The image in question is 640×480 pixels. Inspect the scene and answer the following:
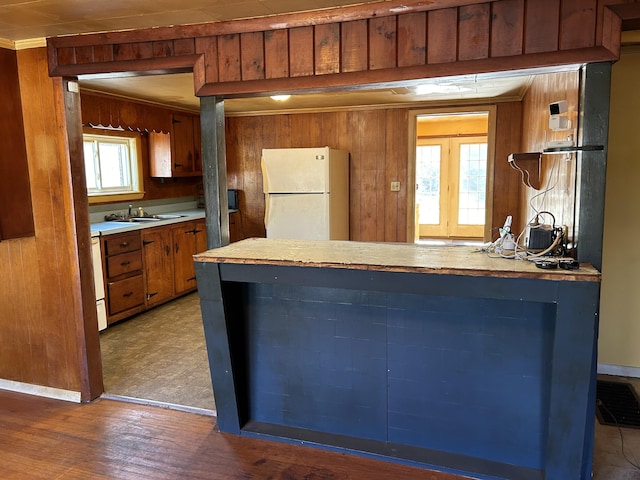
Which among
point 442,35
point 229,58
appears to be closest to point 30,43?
point 229,58

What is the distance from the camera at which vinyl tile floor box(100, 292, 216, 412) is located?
2.85 meters

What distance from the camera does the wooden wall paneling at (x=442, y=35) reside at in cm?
191

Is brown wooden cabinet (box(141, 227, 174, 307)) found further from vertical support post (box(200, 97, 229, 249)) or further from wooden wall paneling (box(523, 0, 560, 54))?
wooden wall paneling (box(523, 0, 560, 54))

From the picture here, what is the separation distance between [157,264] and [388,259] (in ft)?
10.2

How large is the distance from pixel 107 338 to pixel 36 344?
3.30 ft

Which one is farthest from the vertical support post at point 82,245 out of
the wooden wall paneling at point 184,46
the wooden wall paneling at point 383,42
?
the wooden wall paneling at point 383,42

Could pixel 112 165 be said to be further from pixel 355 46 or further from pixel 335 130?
pixel 355 46

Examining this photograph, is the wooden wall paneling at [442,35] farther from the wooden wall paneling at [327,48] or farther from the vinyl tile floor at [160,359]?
the vinyl tile floor at [160,359]

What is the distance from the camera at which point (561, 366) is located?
182cm

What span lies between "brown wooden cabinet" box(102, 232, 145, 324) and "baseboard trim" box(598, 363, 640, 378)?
12.3ft

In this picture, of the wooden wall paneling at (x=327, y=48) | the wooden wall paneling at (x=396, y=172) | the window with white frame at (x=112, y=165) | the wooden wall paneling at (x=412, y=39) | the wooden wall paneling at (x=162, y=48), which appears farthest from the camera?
the wooden wall paneling at (x=396, y=172)

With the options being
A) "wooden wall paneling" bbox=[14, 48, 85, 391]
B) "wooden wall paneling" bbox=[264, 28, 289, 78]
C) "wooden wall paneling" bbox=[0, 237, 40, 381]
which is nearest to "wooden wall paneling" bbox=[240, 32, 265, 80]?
"wooden wall paneling" bbox=[264, 28, 289, 78]

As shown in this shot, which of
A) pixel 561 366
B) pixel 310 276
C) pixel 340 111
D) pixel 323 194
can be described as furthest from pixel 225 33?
pixel 340 111

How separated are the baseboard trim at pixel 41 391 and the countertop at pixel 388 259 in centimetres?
139
